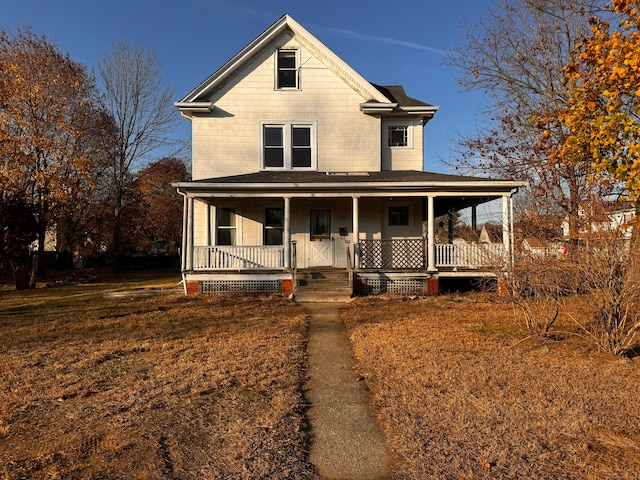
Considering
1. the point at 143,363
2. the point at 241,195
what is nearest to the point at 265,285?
the point at 241,195

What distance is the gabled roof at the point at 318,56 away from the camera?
15570 mm

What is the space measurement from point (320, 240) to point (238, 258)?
320 centimetres

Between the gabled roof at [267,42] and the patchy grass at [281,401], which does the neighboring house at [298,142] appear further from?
the patchy grass at [281,401]

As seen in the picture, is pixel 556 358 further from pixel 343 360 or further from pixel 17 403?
pixel 17 403

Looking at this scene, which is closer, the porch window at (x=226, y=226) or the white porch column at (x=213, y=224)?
the white porch column at (x=213, y=224)

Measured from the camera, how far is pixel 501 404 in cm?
453

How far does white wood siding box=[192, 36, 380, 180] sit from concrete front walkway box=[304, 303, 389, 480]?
10.2 metres

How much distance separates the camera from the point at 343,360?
21.8 feet

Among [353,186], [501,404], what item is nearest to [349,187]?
[353,186]

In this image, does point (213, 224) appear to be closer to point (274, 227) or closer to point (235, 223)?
point (235, 223)

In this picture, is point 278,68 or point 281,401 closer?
point 281,401

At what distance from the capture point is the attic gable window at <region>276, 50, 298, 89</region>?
1619 centimetres

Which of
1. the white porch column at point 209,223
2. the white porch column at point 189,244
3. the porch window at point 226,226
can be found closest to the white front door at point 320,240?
the porch window at point 226,226

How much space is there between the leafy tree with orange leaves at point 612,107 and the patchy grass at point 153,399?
5223 millimetres
